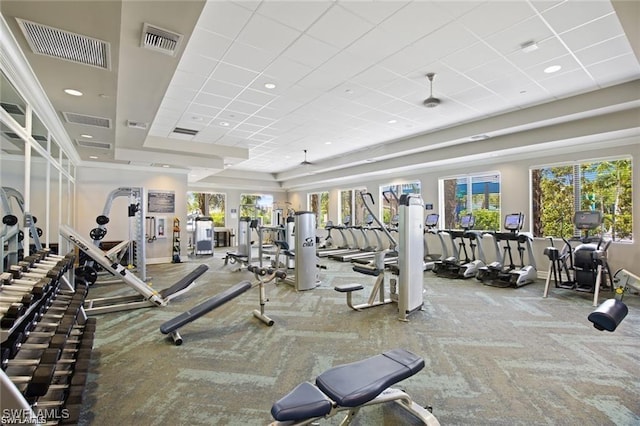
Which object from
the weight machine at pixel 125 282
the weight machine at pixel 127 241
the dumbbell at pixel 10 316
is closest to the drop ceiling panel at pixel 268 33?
the dumbbell at pixel 10 316

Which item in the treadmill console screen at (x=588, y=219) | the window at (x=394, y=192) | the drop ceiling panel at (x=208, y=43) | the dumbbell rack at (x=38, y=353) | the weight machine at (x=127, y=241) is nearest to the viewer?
the dumbbell rack at (x=38, y=353)

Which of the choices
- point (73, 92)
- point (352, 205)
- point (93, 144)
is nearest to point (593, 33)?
point (73, 92)

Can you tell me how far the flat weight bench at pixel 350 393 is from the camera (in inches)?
65.3

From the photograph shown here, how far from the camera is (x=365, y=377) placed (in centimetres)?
191

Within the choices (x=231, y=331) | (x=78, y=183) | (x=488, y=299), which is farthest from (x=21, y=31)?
(x=78, y=183)

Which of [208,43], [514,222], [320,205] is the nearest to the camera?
[208,43]

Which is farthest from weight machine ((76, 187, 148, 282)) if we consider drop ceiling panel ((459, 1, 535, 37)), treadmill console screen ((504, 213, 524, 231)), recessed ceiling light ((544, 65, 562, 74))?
treadmill console screen ((504, 213, 524, 231))

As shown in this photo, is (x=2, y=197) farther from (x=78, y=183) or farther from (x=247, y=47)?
(x=78, y=183)

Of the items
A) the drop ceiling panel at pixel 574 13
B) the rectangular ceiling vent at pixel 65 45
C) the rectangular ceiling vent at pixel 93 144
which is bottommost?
the rectangular ceiling vent at pixel 93 144

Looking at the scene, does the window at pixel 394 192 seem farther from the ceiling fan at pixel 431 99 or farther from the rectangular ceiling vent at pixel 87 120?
the rectangular ceiling vent at pixel 87 120

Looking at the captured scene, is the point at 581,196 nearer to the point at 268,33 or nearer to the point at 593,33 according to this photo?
the point at 593,33

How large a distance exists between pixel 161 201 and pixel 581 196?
34.8ft

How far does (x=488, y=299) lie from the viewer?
5.00 m

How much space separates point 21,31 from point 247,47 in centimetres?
198
